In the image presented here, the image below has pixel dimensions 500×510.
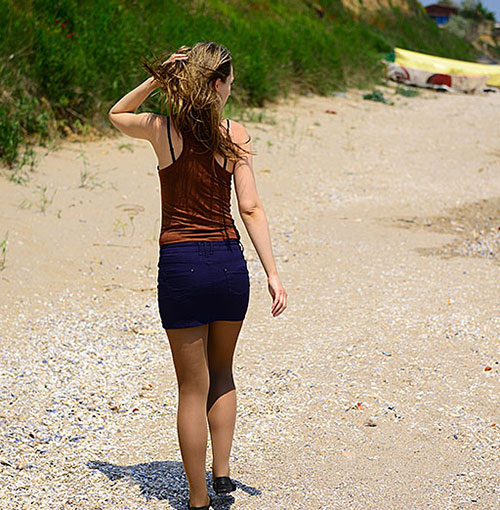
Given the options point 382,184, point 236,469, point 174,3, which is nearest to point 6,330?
point 236,469

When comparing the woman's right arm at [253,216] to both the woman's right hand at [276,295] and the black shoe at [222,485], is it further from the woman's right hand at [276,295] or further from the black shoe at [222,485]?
the black shoe at [222,485]

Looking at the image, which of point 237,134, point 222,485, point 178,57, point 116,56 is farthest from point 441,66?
point 222,485

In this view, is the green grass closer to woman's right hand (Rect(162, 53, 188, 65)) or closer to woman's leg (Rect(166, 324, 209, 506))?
woman's right hand (Rect(162, 53, 188, 65))

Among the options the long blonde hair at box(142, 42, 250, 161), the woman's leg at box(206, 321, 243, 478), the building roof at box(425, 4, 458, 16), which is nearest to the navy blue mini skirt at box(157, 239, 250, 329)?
the woman's leg at box(206, 321, 243, 478)

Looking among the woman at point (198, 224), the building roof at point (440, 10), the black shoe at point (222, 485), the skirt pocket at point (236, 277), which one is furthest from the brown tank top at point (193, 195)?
the building roof at point (440, 10)

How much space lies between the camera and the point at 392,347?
14.7 feet

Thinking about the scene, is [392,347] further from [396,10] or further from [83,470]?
[396,10]

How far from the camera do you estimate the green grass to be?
25.6 feet

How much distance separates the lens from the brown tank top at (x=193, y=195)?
2613 millimetres

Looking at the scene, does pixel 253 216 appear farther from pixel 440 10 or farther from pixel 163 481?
pixel 440 10

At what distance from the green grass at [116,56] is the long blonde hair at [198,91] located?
13.8ft

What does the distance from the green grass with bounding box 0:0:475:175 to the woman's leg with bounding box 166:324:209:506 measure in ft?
14.7

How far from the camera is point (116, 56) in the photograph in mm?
8852

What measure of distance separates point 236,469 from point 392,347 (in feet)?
5.25
